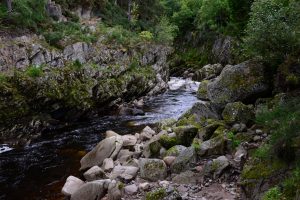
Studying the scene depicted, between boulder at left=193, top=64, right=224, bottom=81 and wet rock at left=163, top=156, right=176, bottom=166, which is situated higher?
wet rock at left=163, top=156, right=176, bottom=166

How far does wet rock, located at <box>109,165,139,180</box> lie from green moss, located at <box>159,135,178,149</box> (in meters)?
2.10

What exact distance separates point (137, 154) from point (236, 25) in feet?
63.9

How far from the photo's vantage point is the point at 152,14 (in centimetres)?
5550

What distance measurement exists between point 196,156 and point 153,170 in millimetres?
1777

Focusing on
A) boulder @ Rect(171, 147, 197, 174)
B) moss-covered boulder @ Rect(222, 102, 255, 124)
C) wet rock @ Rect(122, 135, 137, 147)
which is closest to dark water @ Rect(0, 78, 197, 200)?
wet rock @ Rect(122, 135, 137, 147)

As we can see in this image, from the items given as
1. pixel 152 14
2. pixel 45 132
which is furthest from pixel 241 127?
pixel 152 14

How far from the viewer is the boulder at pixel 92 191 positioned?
42.3 feet

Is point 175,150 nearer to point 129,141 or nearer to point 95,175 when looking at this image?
point 95,175

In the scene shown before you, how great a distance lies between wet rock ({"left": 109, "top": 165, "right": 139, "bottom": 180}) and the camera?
553 inches

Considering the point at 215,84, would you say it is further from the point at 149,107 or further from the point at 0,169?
the point at 149,107

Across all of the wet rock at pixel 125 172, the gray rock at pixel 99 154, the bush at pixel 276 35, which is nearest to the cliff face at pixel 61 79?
the gray rock at pixel 99 154

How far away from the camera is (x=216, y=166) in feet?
40.4

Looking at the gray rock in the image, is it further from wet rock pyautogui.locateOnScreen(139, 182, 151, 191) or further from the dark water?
wet rock pyautogui.locateOnScreen(139, 182, 151, 191)

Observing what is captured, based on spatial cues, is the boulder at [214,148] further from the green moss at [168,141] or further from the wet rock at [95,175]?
the wet rock at [95,175]
